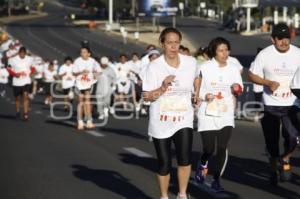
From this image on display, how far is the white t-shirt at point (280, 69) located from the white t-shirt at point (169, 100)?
1930 mm

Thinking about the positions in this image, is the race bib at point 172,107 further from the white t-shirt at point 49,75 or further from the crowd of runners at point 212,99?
the white t-shirt at point 49,75

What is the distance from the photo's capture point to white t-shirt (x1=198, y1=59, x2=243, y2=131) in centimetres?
1028

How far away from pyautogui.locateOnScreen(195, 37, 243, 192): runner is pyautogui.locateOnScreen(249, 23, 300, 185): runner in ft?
1.55

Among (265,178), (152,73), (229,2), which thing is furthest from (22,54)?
(229,2)

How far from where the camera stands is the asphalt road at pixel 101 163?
1053 cm

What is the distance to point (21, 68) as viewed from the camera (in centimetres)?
2289

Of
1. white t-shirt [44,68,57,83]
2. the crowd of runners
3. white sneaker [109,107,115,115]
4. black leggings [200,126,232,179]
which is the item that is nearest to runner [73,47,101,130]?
white sneaker [109,107,115,115]

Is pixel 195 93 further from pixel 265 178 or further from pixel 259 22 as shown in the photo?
pixel 259 22

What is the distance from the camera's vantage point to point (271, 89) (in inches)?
418

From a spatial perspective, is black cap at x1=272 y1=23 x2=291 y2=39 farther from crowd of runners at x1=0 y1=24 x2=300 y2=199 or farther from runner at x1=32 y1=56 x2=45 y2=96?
runner at x1=32 y1=56 x2=45 y2=96

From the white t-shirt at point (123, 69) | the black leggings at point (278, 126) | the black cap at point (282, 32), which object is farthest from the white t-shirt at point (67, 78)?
the black cap at point (282, 32)

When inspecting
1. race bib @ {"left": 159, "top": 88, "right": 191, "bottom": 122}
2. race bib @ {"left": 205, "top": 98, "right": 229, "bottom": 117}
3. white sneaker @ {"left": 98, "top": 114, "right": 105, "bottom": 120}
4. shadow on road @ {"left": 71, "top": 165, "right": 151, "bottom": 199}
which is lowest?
white sneaker @ {"left": 98, "top": 114, "right": 105, "bottom": 120}

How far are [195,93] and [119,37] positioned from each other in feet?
263

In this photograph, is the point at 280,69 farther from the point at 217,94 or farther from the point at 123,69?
the point at 123,69
